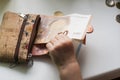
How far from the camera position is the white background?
2.28ft

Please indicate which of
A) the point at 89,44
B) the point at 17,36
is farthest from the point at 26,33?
A: the point at 89,44

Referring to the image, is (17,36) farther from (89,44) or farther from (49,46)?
(89,44)

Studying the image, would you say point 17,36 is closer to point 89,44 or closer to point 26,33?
point 26,33

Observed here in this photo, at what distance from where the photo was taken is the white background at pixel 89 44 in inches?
27.4

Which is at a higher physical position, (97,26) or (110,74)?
(97,26)

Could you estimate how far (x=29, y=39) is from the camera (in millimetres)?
716

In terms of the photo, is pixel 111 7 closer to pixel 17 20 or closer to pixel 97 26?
pixel 97 26

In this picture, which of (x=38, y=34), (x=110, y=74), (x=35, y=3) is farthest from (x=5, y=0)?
(x=110, y=74)

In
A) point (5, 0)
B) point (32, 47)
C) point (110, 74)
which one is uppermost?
point (5, 0)

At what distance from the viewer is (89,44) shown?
77cm

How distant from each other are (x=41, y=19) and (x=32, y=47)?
0.39 ft

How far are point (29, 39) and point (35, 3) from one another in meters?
0.21

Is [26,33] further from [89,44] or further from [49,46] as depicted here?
[89,44]

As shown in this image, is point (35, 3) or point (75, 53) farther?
point (35, 3)
